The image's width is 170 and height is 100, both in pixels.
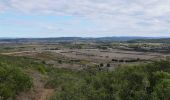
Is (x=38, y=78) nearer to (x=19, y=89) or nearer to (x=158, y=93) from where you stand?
(x=19, y=89)

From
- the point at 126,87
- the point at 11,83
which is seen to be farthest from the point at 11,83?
the point at 126,87

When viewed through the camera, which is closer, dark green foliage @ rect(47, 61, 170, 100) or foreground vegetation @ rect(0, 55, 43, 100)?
dark green foliage @ rect(47, 61, 170, 100)

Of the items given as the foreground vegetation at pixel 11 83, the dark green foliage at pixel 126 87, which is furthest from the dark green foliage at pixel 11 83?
the dark green foliage at pixel 126 87

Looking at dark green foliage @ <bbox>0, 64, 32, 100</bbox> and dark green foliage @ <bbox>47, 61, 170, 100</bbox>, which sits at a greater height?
dark green foliage @ <bbox>47, 61, 170, 100</bbox>

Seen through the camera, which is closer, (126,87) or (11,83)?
(126,87)

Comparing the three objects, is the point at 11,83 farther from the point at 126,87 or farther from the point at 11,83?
the point at 126,87

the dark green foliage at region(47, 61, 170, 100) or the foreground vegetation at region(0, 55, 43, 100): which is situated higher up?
the dark green foliage at region(47, 61, 170, 100)

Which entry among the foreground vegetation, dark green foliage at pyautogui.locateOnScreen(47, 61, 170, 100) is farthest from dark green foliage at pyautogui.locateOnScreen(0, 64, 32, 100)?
dark green foliage at pyautogui.locateOnScreen(47, 61, 170, 100)

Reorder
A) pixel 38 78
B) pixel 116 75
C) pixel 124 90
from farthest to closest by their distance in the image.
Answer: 1. pixel 38 78
2. pixel 116 75
3. pixel 124 90

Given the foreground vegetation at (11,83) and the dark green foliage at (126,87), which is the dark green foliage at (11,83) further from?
the dark green foliage at (126,87)

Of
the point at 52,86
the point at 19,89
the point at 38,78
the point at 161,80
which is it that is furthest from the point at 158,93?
the point at 38,78

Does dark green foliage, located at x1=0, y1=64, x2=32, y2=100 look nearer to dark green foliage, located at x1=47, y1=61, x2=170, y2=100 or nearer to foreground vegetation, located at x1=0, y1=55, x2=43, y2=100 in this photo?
foreground vegetation, located at x1=0, y1=55, x2=43, y2=100
